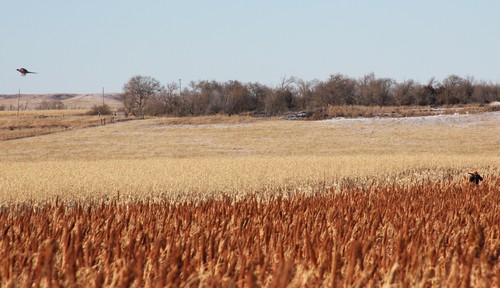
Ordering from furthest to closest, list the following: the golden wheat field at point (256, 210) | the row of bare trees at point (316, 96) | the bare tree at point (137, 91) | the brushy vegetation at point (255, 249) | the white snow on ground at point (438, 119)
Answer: the bare tree at point (137, 91)
the row of bare trees at point (316, 96)
the white snow on ground at point (438, 119)
the golden wheat field at point (256, 210)
the brushy vegetation at point (255, 249)

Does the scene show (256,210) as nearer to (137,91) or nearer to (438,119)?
(438,119)

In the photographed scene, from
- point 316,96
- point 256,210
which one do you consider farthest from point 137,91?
point 256,210

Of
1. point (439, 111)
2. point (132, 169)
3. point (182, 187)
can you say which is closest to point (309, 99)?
point (439, 111)

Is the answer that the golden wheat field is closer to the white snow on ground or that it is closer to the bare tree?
the white snow on ground

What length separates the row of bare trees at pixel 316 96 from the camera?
268 ft

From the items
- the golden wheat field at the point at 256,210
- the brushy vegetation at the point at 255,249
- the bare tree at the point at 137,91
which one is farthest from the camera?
the bare tree at the point at 137,91

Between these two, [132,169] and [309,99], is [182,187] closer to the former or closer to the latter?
[132,169]

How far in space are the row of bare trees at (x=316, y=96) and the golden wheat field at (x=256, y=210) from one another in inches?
1018

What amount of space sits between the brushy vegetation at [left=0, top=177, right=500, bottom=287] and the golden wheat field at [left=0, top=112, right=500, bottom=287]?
30mm

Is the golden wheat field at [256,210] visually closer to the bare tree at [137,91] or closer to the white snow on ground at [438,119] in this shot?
the white snow on ground at [438,119]

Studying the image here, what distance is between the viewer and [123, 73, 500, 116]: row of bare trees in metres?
81.8

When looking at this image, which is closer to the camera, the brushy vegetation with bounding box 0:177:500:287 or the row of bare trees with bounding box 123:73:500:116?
the brushy vegetation with bounding box 0:177:500:287

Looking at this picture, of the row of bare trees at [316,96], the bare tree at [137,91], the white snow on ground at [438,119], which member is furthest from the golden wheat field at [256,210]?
the bare tree at [137,91]

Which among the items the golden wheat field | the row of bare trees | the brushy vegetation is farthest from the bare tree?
the brushy vegetation
